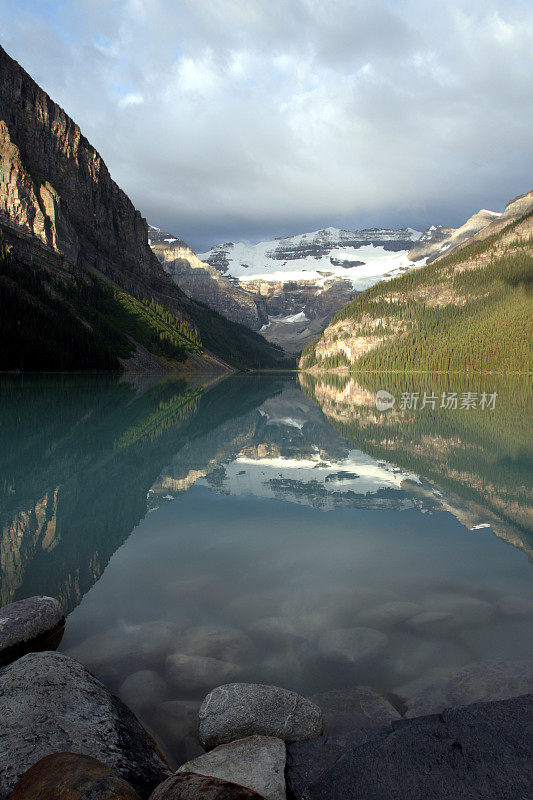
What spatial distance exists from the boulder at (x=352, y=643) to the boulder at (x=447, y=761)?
83.9 inches

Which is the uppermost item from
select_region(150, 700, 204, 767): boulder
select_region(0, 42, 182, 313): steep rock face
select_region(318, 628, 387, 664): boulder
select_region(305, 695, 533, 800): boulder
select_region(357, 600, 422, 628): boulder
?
select_region(0, 42, 182, 313): steep rock face

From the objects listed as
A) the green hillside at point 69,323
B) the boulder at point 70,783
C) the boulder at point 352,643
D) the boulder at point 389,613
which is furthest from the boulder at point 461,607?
the green hillside at point 69,323

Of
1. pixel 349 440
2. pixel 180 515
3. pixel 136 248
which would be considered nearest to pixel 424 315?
pixel 136 248

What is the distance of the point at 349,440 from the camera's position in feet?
85.0

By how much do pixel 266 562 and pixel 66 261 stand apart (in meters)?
144

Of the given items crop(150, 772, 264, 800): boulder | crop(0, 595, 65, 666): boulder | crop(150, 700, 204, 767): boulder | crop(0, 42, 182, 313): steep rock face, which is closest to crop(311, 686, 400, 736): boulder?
crop(150, 700, 204, 767): boulder

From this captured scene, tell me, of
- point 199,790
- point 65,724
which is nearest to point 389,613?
point 65,724

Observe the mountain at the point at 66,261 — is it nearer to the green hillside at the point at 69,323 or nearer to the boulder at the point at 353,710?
the green hillside at the point at 69,323

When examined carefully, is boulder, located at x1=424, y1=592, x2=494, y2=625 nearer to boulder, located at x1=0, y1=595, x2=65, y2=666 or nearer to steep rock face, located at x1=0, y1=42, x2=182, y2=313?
boulder, located at x1=0, y1=595, x2=65, y2=666

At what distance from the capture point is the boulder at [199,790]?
3.05 meters

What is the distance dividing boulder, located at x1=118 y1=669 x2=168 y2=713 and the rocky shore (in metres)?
0.02

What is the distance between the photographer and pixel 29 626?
21.8 feet

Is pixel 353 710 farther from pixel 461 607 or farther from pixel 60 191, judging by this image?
pixel 60 191

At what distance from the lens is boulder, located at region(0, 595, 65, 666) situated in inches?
253
